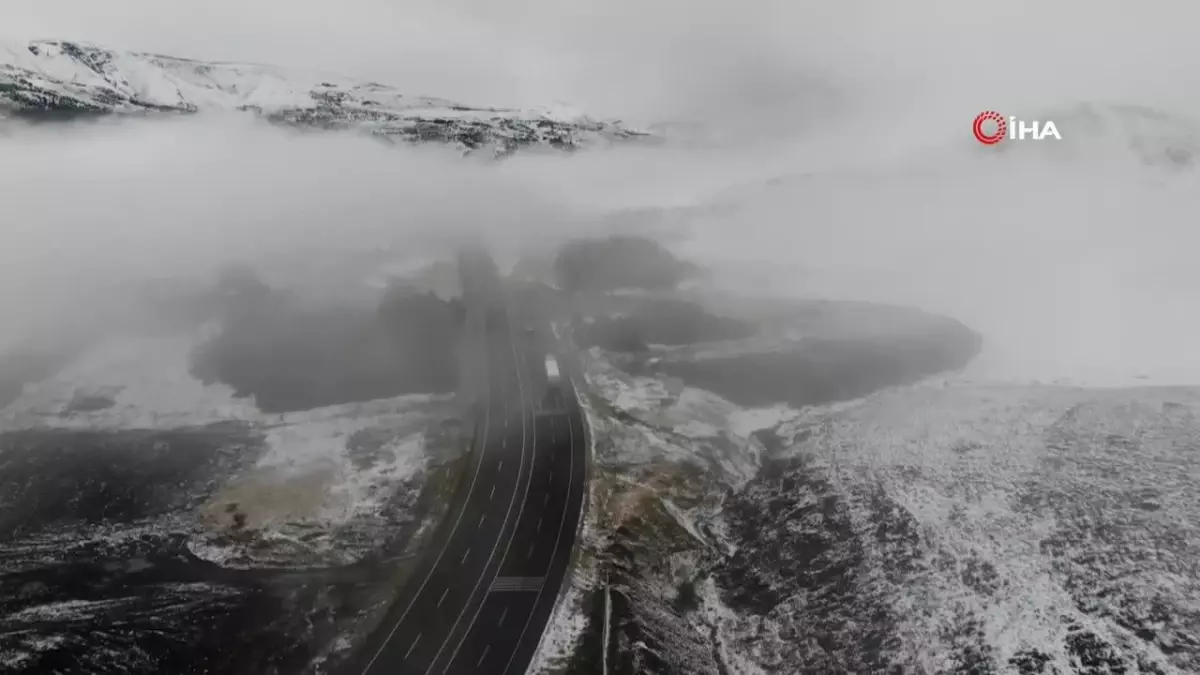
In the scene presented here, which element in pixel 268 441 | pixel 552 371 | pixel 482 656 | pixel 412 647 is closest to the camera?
pixel 482 656

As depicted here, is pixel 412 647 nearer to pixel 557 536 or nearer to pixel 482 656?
pixel 482 656

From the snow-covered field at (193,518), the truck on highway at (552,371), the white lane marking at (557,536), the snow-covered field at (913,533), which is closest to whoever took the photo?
the white lane marking at (557,536)

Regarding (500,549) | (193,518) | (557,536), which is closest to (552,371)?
(557,536)

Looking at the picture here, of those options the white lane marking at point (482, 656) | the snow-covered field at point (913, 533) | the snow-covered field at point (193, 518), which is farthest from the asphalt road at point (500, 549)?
the snow-covered field at point (913, 533)

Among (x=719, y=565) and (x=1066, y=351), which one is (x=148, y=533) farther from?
(x=1066, y=351)

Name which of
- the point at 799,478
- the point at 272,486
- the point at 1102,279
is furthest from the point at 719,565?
the point at 1102,279

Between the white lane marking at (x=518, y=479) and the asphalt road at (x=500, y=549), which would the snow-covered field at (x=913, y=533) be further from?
the white lane marking at (x=518, y=479)

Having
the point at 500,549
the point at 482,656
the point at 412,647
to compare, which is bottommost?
the point at 412,647
